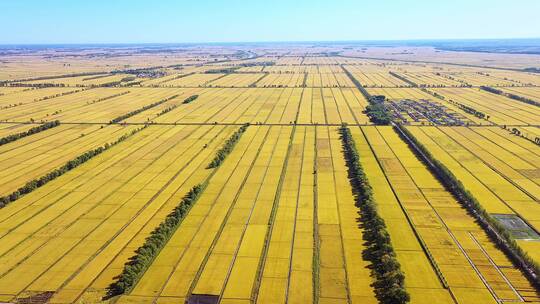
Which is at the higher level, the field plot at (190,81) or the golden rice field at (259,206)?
the golden rice field at (259,206)

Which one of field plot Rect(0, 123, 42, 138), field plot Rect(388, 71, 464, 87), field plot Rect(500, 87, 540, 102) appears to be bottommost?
field plot Rect(388, 71, 464, 87)

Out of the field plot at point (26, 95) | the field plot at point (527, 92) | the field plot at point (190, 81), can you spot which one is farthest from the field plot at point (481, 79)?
the field plot at point (26, 95)

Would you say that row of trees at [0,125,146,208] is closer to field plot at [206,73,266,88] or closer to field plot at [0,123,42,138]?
field plot at [0,123,42,138]

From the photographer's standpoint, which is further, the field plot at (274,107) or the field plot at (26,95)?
the field plot at (26,95)

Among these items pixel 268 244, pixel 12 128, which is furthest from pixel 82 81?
pixel 268 244

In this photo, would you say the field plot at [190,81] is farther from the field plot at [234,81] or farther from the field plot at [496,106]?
the field plot at [496,106]

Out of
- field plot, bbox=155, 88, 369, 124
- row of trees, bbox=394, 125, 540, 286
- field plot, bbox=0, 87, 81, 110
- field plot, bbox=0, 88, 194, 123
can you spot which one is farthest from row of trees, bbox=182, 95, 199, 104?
row of trees, bbox=394, 125, 540, 286

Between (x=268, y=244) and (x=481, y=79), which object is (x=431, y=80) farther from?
(x=268, y=244)
